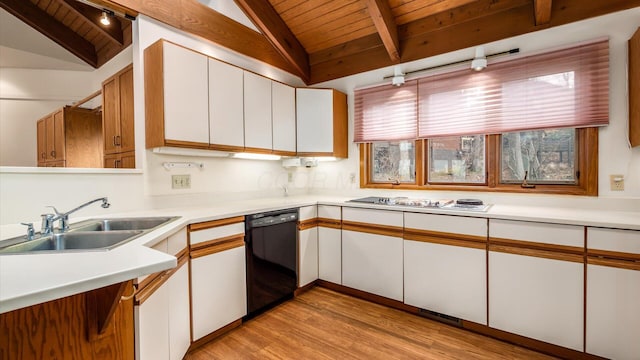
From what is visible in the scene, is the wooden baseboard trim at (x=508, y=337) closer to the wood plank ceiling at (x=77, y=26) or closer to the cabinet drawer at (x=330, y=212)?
the cabinet drawer at (x=330, y=212)

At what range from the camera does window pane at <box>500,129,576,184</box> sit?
2236mm

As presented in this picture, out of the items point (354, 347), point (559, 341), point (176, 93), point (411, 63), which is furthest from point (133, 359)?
point (411, 63)

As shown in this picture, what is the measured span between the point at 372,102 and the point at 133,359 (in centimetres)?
287

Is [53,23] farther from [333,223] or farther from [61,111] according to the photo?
[333,223]

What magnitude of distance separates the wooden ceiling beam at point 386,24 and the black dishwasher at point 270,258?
1837mm

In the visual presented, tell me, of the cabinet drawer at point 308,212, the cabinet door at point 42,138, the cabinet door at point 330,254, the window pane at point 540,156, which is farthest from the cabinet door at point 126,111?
the window pane at point 540,156

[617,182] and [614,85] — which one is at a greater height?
[614,85]

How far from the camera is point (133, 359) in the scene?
1265 millimetres

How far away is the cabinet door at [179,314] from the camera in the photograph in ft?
5.33

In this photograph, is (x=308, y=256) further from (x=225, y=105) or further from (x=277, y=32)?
(x=277, y=32)

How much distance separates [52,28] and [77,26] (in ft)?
0.71

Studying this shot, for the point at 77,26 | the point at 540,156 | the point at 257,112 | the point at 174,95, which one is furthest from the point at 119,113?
the point at 540,156

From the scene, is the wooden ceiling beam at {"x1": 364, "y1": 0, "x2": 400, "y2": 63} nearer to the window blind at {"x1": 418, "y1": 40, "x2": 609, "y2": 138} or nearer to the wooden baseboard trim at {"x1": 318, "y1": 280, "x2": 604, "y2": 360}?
the window blind at {"x1": 418, "y1": 40, "x2": 609, "y2": 138}

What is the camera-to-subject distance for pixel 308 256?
2785 mm
